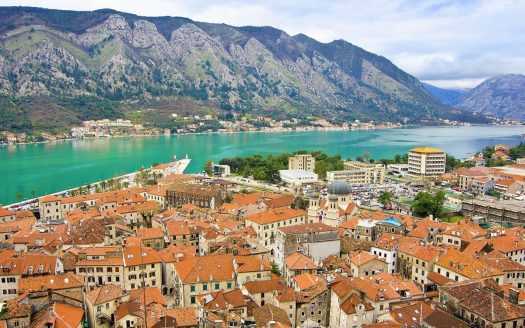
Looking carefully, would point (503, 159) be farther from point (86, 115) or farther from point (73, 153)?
point (86, 115)

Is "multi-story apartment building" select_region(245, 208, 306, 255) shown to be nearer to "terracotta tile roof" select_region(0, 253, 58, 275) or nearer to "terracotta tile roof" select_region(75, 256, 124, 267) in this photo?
"terracotta tile roof" select_region(75, 256, 124, 267)

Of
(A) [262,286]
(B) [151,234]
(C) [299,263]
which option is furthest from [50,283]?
(C) [299,263]

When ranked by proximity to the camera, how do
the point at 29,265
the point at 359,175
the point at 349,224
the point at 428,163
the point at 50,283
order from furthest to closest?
the point at 428,163
the point at 359,175
the point at 349,224
the point at 29,265
the point at 50,283

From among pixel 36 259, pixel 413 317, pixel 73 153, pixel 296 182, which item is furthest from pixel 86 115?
pixel 413 317

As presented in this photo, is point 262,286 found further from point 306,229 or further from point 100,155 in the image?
point 100,155

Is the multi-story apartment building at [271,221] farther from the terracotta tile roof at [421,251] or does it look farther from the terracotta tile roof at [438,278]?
the terracotta tile roof at [438,278]

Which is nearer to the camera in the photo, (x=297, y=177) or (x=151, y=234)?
(x=151, y=234)
